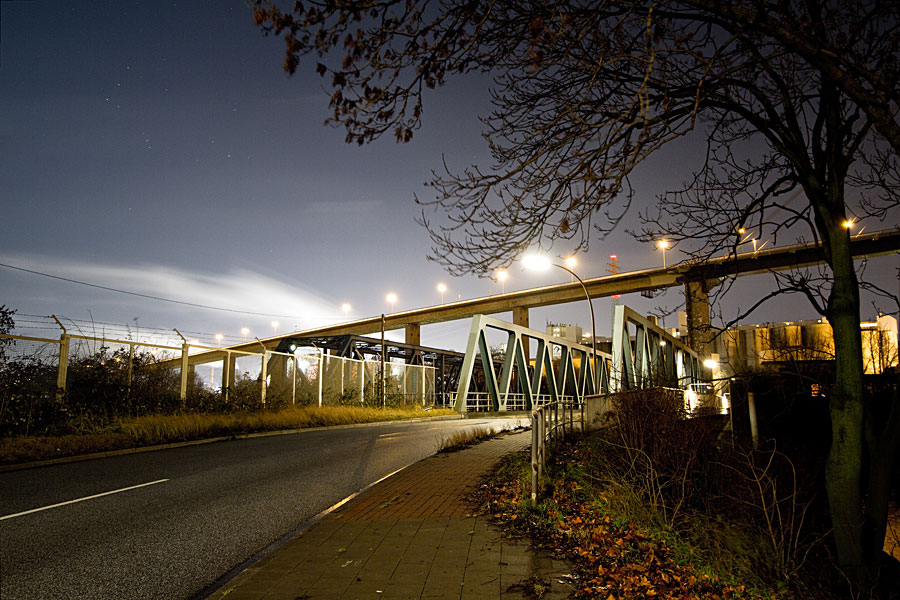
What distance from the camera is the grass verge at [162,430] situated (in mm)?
11180

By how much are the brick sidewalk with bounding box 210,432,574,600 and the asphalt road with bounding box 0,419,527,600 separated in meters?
0.62

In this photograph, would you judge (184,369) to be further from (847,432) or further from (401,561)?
(847,432)

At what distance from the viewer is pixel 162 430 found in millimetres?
14109

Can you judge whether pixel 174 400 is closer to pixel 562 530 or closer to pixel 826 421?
pixel 562 530

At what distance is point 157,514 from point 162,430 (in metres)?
8.29

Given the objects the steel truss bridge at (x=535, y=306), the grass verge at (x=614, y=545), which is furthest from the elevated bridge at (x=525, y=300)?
the grass verge at (x=614, y=545)

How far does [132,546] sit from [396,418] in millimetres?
21588

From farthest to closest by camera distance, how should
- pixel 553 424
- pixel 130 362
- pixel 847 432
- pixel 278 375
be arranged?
pixel 278 375 → pixel 130 362 → pixel 553 424 → pixel 847 432

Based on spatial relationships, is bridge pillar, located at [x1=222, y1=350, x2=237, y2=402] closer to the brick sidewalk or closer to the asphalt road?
the asphalt road

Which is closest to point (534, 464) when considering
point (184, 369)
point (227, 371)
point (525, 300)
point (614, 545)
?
point (614, 545)

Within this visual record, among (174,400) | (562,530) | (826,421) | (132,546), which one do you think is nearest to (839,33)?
(562,530)

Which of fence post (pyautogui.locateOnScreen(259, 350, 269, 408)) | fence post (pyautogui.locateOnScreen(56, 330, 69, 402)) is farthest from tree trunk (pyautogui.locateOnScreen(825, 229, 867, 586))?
fence post (pyautogui.locateOnScreen(259, 350, 269, 408))

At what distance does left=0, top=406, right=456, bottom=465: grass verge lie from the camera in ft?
36.7

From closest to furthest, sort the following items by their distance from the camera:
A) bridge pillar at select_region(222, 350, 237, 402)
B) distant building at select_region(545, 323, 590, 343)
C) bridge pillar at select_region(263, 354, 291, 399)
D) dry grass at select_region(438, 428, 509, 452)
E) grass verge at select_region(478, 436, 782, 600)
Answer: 1. grass verge at select_region(478, 436, 782, 600)
2. dry grass at select_region(438, 428, 509, 452)
3. bridge pillar at select_region(222, 350, 237, 402)
4. bridge pillar at select_region(263, 354, 291, 399)
5. distant building at select_region(545, 323, 590, 343)
